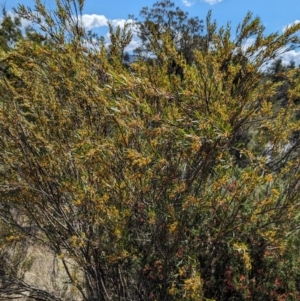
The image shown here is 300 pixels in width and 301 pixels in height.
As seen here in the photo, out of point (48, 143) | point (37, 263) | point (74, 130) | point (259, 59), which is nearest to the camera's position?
point (259, 59)

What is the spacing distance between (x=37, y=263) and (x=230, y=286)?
329 centimetres

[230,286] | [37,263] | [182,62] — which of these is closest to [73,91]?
[182,62]

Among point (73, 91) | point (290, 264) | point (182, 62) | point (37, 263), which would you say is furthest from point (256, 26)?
point (37, 263)

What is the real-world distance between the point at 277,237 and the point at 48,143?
1957 mm

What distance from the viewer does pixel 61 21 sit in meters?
3.08

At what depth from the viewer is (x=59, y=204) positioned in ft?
10.5

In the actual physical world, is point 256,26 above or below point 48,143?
above

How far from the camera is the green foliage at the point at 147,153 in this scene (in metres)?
2.37

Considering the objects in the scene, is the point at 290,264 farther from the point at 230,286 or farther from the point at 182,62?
the point at 182,62

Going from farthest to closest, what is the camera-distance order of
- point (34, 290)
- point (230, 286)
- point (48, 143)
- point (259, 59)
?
point (230, 286), point (34, 290), point (48, 143), point (259, 59)

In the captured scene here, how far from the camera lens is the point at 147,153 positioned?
253 centimetres

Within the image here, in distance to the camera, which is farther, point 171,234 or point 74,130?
point 74,130

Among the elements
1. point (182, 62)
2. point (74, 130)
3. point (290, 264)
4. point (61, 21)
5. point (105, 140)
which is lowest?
point (290, 264)

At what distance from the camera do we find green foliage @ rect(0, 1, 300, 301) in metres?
2.37
